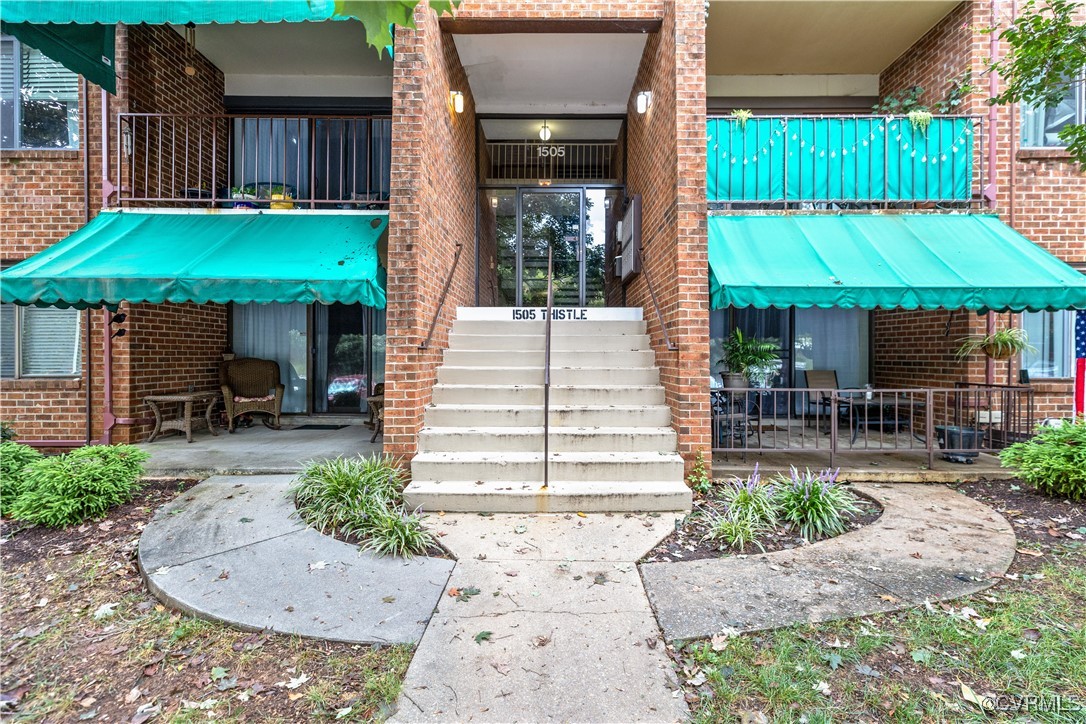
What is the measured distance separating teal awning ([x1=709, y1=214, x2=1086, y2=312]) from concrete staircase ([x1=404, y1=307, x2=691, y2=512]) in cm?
146

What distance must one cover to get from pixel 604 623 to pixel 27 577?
12.9 feet

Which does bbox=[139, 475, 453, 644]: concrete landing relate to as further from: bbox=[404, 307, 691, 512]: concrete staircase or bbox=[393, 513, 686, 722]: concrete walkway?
bbox=[404, 307, 691, 512]: concrete staircase

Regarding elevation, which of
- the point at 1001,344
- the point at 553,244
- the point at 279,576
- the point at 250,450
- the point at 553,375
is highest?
the point at 553,244

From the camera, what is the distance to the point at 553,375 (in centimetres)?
558

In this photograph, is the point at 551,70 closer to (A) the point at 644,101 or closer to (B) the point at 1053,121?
(A) the point at 644,101

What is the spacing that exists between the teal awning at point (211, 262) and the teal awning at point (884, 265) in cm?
381

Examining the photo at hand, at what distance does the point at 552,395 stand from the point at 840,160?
4770mm

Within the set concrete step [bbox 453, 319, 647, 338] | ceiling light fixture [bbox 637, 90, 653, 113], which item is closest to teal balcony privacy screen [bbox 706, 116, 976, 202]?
ceiling light fixture [bbox 637, 90, 653, 113]

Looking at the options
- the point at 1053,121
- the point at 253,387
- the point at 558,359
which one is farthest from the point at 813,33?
the point at 253,387

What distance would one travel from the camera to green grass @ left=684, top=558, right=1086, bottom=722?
2.15 meters

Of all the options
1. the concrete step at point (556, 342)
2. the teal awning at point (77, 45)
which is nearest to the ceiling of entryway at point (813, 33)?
the concrete step at point (556, 342)

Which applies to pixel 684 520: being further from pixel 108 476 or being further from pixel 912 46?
pixel 912 46

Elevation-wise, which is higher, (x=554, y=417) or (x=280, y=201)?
(x=280, y=201)

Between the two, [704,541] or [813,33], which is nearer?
[704,541]
